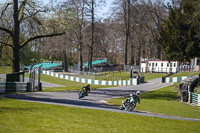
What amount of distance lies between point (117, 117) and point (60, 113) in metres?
2.84

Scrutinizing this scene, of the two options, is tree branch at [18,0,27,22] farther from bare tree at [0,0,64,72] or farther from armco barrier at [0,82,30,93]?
armco barrier at [0,82,30,93]

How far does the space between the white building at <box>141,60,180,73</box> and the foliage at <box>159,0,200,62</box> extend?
18.7 metres

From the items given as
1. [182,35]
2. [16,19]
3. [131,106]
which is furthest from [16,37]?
[182,35]

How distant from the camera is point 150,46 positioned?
67750mm

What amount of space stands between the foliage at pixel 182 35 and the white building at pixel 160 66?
1865 centimetres

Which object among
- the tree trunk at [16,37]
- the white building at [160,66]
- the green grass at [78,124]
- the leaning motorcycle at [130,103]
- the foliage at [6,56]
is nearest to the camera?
the green grass at [78,124]

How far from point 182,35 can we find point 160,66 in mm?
22498

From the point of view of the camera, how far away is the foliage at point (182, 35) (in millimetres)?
27445

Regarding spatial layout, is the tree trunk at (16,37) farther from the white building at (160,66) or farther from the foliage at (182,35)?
the white building at (160,66)

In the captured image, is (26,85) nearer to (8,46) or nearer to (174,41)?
(8,46)

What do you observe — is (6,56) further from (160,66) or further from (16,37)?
(160,66)

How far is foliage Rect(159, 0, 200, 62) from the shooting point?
90.0 ft

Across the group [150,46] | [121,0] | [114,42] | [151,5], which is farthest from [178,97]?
[114,42]

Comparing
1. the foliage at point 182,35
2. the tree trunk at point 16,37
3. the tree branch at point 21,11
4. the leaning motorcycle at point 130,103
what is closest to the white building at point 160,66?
→ the foliage at point 182,35
